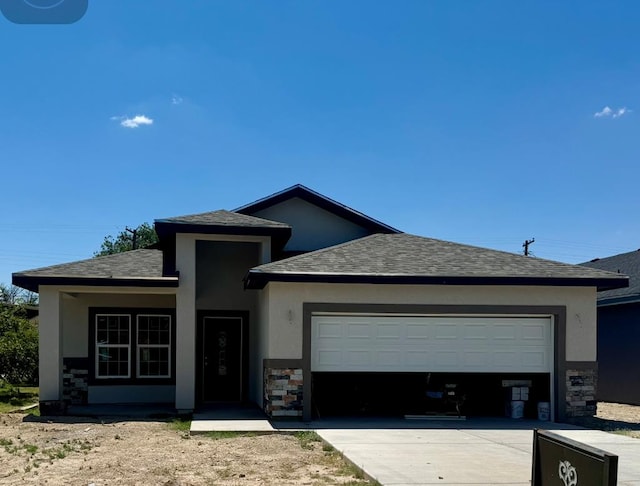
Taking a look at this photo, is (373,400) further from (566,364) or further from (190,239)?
(190,239)

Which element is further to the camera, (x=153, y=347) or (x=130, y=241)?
(x=130, y=241)

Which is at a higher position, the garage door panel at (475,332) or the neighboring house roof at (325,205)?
the neighboring house roof at (325,205)

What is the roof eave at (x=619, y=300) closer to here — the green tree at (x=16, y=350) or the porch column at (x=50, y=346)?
the porch column at (x=50, y=346)

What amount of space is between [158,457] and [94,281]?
20.9ft

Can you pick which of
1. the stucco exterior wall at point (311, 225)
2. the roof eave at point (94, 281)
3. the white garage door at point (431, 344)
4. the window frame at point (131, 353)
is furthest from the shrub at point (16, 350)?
the white garage door at point (431, 344)

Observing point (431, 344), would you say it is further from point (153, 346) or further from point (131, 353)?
point (131, 353)

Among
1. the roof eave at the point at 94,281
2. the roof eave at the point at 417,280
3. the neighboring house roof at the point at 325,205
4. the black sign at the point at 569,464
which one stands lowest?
the black sign at the point at 569,464

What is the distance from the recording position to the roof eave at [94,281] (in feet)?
48.2

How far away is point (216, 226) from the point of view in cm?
1489

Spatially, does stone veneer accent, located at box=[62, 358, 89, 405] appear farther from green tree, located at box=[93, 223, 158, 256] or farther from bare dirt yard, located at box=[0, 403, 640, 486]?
green tree, located at box=[93, 223, 158, 256]

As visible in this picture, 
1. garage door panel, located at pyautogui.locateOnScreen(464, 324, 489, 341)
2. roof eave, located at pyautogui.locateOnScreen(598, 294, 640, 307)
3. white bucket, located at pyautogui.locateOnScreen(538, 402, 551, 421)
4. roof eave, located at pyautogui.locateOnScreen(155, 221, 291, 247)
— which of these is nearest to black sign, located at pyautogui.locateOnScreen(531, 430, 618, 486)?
garage door panel, located at pyautogui.locateOnScreen(464, 324, 489, 341)

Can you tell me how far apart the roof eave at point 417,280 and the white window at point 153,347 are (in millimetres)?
4385

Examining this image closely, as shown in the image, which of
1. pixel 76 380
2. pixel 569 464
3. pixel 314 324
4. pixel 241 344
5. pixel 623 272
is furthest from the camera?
pixel 623 272

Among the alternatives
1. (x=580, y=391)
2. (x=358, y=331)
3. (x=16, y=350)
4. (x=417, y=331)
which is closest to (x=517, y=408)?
(x=580, y=391)
